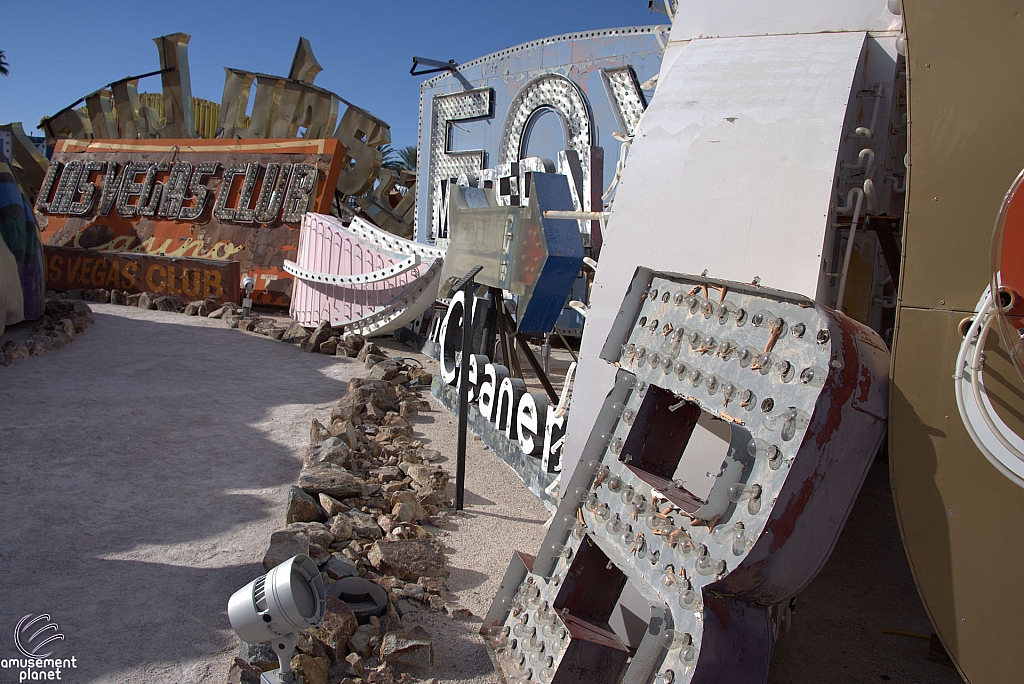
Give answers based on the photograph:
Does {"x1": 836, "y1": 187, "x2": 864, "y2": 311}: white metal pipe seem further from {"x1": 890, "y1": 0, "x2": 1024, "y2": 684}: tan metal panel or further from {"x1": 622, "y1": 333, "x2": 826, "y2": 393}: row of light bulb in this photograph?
{"x1": 622, "y1": 333, "x2": 826, "y2": 393}: row of light bulb

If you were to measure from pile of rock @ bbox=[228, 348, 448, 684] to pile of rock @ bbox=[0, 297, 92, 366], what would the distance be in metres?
4.08

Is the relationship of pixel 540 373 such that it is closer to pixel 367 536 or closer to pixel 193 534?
pixel 367 536

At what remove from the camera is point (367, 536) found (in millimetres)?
4324

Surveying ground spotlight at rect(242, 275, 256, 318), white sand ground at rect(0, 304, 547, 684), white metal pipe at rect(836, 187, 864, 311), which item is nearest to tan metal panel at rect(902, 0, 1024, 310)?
white metal pipe at rect(836, 187, 864, 311)

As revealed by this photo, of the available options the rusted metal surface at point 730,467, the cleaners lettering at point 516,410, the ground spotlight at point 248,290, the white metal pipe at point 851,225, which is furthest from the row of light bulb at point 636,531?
the ground spotlight at point 248,290

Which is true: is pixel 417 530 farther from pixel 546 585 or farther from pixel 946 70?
pixel 946 70

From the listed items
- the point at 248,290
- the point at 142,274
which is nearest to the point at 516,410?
the point at 248,290

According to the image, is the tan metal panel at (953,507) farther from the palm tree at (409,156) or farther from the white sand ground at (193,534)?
the palm tree at (409,156)

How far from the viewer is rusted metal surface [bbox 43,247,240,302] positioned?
1316cm

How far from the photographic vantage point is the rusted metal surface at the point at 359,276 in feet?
34.2

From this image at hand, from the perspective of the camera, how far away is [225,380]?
27.0ft

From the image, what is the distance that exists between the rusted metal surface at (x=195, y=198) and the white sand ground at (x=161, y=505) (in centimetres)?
497

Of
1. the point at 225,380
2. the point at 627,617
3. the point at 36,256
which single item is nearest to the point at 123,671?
the point at 627,617

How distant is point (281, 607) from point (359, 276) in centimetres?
905
